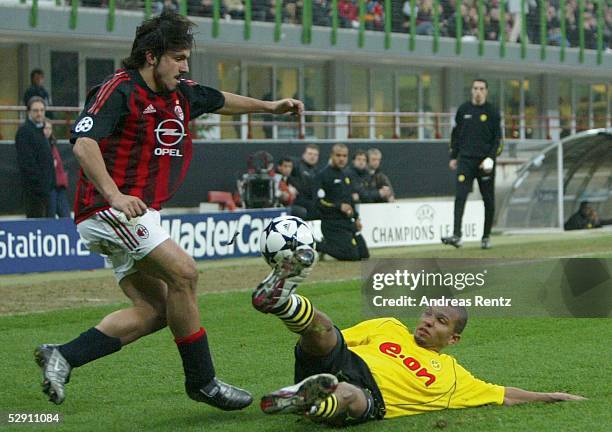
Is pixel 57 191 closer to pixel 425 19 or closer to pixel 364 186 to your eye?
pixel 364 186

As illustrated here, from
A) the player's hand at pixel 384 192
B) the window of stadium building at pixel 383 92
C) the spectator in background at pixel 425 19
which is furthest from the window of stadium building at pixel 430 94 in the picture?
the player's hand at pixel 384 192

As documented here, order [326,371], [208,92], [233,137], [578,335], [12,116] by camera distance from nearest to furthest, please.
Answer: [326,371], [208,92], [578,335], [12,116], [233,137]

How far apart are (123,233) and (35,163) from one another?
11035mm

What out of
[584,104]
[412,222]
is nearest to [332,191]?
[412,222]

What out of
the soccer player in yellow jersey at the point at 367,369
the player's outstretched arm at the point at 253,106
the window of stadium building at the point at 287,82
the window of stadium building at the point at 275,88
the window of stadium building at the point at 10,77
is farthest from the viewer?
the window of stadium building at the point at 287,82

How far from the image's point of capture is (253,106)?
7078 millimetres

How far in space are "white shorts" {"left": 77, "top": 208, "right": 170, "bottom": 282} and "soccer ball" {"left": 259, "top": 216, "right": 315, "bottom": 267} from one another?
62 cm

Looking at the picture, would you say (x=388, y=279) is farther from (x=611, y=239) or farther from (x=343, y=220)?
(x=611, y=239)

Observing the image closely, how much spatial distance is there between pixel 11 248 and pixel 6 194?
640 centimetres

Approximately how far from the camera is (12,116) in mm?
27016

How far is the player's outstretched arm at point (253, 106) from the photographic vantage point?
7.01 metres

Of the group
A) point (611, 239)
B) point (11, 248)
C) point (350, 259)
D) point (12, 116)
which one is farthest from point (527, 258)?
point (12, 116)

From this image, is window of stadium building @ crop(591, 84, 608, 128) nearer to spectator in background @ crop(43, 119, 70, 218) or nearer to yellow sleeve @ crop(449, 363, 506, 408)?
spectator in background @ crop(43, 119, 70, 218)

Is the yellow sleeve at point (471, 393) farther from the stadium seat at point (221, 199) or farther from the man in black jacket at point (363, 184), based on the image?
the stadium seat at point (221, 199)
